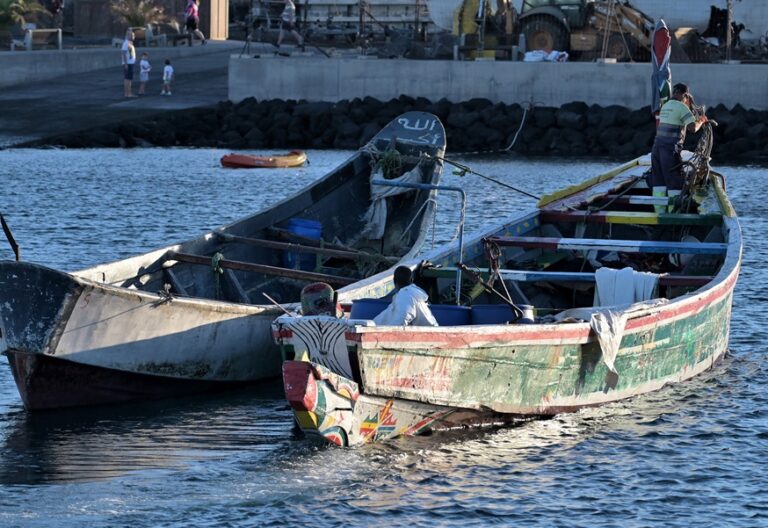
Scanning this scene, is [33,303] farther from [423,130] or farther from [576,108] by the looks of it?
[576,108]

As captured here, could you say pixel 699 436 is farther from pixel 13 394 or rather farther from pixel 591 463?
pixel 13 394

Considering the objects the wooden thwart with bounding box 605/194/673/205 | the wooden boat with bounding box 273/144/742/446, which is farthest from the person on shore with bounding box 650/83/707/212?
the wooden boat with bounding box 273/144/742/446

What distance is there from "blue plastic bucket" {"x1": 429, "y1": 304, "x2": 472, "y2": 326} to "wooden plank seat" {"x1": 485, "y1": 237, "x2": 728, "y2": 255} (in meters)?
2.90

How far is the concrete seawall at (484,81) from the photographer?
135 feet

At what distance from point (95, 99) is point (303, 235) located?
26.4 meters

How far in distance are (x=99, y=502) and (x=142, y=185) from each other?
2193 cm

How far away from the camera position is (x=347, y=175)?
69.1 feet

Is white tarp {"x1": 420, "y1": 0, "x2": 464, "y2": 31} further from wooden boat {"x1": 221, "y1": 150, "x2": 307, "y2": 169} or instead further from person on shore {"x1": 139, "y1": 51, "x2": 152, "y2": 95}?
wooden boat {"x1": 221, "y1": 150, "x2": 307, "y2": 169}

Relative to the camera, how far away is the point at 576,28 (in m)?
45.8

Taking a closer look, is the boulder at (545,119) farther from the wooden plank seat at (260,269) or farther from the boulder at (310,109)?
the wooden plank seat at (260,269)

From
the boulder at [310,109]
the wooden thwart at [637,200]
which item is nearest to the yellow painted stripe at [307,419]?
the wooden thwart at [637,200]

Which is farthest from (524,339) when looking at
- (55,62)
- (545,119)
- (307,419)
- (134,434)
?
(55,62)

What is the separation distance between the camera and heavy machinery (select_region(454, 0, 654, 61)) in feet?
148

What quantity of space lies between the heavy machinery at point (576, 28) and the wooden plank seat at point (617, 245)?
93.3 ft
